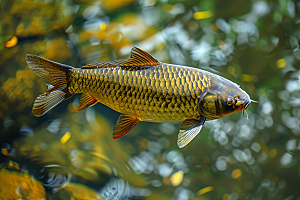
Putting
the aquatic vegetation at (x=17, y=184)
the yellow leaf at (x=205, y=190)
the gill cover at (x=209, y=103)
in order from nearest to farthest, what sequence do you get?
the gill cover at (x=209, y=103) → the aquatic vegetation at (x=17, y=184) → the yellow leaf at (x=205, y=190)

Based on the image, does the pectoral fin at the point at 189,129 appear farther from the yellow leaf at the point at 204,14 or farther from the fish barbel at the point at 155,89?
the yellow leaf at the point at 204,14

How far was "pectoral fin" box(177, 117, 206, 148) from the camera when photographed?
65 centimetres

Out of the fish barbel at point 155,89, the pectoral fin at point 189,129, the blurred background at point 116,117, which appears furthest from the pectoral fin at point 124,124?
the blurred background at point 116,117

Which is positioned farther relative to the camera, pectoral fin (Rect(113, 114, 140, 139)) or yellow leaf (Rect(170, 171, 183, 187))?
yellow leaf (Rect(170, 171, 183, 187))

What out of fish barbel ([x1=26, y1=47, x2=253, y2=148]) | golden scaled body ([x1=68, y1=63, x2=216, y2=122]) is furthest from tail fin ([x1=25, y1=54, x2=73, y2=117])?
golden scaled body ([x1=68, y1=63, x2=216, y2=122])

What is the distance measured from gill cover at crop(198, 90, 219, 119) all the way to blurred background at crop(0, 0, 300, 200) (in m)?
0.52

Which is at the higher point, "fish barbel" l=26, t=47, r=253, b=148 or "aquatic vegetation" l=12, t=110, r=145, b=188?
"fish barbel" l=26, t=47, r=253, b=148

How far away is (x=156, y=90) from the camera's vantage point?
641mm

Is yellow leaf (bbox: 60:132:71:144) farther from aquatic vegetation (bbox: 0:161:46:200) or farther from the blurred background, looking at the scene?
aquatic vegetation (bbox: 0:161:46:200)

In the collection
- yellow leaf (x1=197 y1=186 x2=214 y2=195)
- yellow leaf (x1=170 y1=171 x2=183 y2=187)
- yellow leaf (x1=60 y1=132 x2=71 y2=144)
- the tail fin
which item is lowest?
yellow leaf (x1=197 y1=186 x2=214 y2=195)

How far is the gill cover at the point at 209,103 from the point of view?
2.09 feet

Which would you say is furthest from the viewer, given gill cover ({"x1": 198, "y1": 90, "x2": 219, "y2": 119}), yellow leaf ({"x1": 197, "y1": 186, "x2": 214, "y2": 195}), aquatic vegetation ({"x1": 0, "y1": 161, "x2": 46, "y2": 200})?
yellow leaf ({"x1": 197, "y1": 186, "x2": 214, "y2": 195})

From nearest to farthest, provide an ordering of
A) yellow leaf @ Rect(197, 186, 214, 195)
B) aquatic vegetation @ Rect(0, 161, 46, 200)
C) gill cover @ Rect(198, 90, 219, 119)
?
1. gill cover @ Rect(198, 90, 219, 119)
2. aquatic vegetation @ Rect(0, 161, 46, 200)
3. yellow leaf @ Rect(197, 186, 214, 195)

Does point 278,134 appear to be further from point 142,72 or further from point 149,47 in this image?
point 142,72
